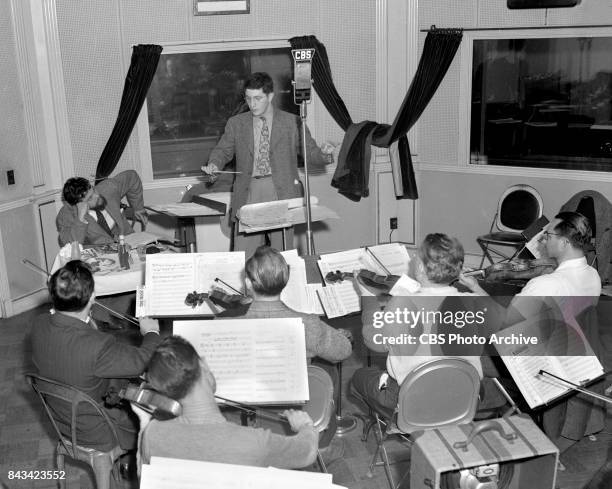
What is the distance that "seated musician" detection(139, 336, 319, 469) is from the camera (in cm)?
233

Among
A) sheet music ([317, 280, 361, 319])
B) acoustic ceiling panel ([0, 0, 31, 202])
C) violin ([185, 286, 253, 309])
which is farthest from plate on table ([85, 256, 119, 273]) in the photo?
acoustic ceiling panel ([0, 0, 31, 202])

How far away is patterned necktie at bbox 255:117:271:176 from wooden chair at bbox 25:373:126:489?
108 inches

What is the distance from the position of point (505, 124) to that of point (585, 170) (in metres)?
0.81

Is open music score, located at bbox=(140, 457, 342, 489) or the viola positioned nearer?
open music score, located at bbox=(140, 457, 342, 489)

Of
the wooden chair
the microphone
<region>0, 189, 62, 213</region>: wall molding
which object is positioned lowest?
the wooden chair

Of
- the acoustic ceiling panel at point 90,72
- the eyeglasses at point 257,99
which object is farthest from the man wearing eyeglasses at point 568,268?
the acoustic ceiling panel at point 90,72

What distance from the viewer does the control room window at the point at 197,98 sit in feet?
21.5

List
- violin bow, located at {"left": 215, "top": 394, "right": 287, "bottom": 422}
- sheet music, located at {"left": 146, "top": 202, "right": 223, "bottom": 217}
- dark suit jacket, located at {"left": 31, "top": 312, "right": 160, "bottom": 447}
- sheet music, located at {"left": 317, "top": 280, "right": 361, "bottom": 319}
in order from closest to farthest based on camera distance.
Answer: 1. violin bow, located at {"left": 215, "top": 394, "right": 287, "bottom": 422}
2. dark suit jacket, located at {"left": 31, "top": 312, "right": 160, "bottom": 447}
3. sheet music, located at {"left": 317, "top": 280, "right": 361, "bottom": 319}
4. sheet music, located at {"left": 146, "top": 202, "right": 223, "bottom": 217}

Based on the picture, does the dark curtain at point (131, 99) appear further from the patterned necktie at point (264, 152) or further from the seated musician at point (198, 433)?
the seated musician at point (198, 433)

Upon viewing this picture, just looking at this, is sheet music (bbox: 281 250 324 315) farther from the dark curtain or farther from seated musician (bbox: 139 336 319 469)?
the dark curtain

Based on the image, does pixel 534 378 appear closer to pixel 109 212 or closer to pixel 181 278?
pixel 181 278

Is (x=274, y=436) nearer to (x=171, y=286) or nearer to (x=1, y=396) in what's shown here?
(x=171, y=286)

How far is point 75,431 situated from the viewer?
3088mm

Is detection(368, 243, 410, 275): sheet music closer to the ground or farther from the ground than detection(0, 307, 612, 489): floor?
farther from the ground
